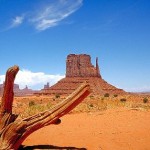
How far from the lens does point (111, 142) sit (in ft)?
28.6

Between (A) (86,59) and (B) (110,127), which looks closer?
(B) (110,127)

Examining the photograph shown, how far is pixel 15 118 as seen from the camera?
733 centimetres

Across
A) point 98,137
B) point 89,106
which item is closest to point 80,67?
point 89,106

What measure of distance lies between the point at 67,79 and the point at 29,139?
338ft

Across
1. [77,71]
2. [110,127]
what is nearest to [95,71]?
[77,71]

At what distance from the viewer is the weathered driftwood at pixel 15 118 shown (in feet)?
22.7

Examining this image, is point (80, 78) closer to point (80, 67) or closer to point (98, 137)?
point (80, 67)

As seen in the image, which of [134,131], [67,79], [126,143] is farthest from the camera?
[67,79]

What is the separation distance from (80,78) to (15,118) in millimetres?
107539

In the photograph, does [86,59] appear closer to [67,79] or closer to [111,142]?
[67,79]

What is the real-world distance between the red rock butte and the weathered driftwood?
8549cm

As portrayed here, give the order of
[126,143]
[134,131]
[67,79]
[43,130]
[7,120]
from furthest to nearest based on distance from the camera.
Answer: [67,79] < [43,130] < [134,131] < [126,143] < [7,120]

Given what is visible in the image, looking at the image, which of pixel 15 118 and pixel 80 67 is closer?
pixel 15 118

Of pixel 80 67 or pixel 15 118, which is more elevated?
pixel 80 67
